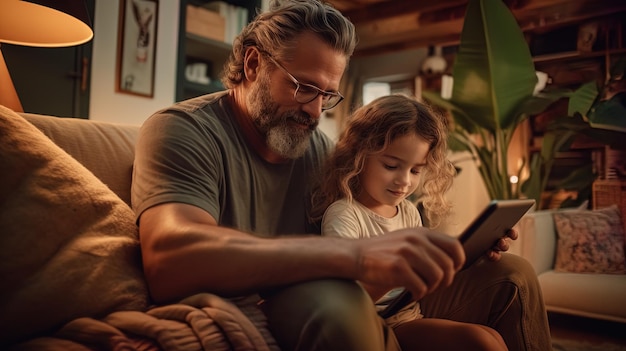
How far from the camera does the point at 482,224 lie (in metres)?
0.80

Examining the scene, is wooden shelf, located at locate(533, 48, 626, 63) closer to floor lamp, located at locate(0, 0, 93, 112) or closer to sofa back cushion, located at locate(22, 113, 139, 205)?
floor lamp, located at locate(0, 0, 93, 112)

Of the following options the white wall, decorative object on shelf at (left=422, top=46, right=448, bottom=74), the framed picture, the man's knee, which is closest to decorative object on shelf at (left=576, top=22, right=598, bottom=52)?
decorative object on shelf at (left=422, top=46, right=448, bottom=74)

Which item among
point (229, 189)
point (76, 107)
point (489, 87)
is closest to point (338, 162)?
point (229, 189)

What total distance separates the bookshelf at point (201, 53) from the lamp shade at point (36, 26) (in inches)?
54.1

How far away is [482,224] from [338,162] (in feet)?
1.93

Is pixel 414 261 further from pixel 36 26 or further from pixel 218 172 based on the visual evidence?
pixel 36 26

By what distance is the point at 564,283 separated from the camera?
2.61 m

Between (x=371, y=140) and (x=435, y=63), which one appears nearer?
(x=371, y=140)

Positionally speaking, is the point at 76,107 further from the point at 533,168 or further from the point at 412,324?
the point at 533,168

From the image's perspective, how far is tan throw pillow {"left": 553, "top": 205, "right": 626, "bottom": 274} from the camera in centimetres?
263

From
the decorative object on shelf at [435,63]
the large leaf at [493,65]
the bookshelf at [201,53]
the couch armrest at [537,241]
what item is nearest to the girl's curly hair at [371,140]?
the large leaf at [493,65]

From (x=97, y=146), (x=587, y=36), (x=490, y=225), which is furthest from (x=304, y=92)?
(x=587, y=36)

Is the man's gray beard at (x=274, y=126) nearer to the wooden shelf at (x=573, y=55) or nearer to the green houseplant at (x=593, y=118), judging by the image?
the green houseplant at (x=593, y=118)

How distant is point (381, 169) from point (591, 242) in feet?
6.31
